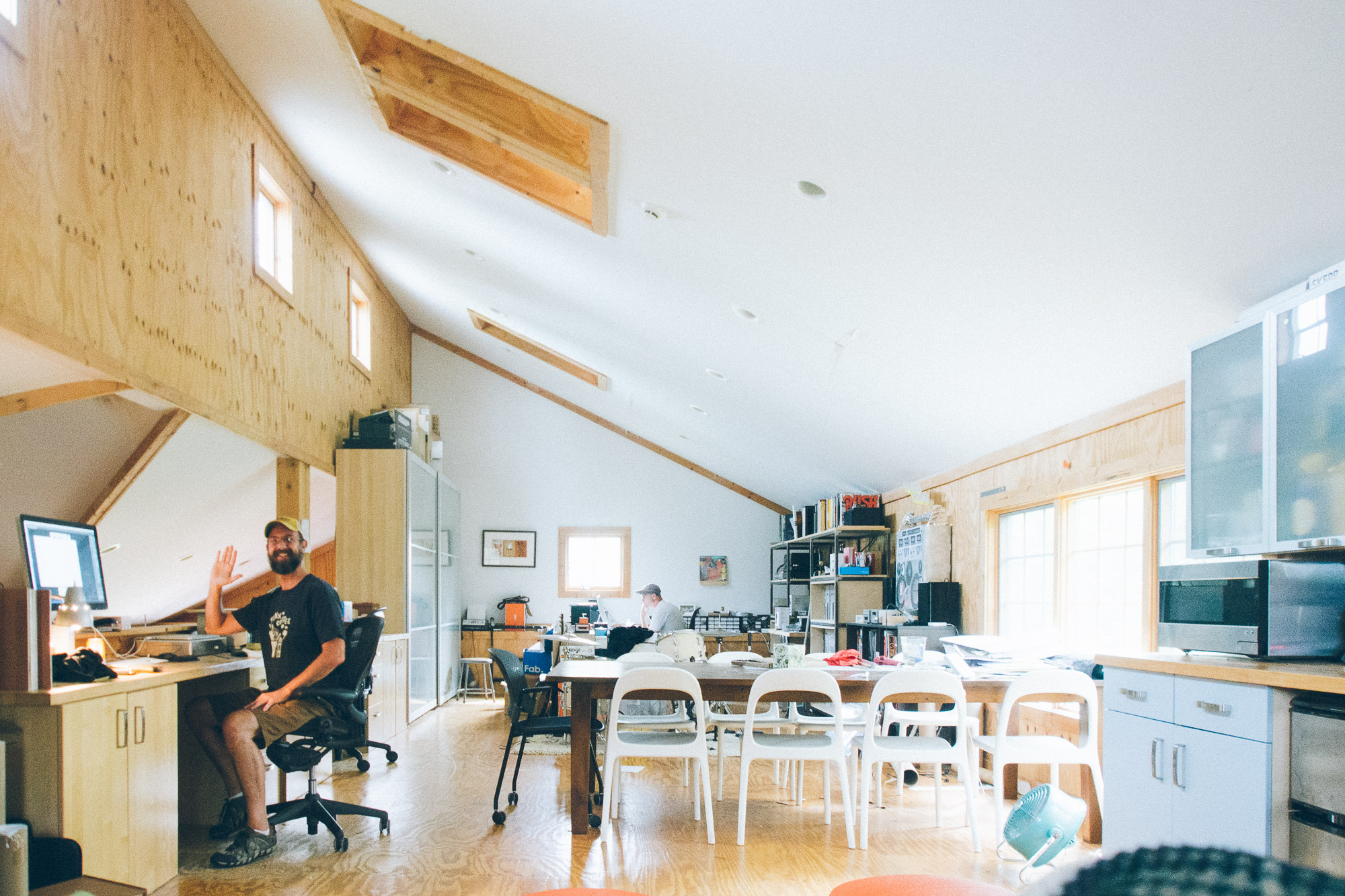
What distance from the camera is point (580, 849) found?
4016mm

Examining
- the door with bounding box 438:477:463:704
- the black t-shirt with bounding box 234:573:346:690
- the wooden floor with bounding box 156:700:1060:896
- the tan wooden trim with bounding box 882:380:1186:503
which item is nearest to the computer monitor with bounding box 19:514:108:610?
the black t-shirt with bounding box 234:573:346:690

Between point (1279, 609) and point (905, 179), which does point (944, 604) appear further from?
point (905, 179)

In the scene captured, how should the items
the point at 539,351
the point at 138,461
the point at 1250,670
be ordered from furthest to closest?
1. the point at 539,351
2. the point at 138,461
3. the point at 1250,670

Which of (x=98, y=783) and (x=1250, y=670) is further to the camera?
(x=98, y=783)

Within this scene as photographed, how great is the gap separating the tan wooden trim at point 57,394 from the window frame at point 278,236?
172cm

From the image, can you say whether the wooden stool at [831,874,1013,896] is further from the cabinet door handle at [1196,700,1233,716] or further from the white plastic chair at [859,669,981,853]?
the white plastic chair at [859,669,981,853]

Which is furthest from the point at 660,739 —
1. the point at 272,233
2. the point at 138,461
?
the point at 272,233

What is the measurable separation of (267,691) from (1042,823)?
10.9 ft

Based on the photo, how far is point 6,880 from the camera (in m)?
2.41

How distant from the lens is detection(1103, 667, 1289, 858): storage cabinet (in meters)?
2.33

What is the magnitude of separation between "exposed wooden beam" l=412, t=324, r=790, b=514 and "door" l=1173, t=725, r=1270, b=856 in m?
8.27

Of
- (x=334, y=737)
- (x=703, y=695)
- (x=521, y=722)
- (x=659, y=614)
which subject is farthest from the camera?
(x=659, y=614)

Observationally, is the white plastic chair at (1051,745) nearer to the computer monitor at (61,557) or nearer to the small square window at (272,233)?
the computer monitor at (61,557)

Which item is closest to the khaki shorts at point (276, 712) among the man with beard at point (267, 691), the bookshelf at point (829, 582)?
the man with beard at point (267, 691)
